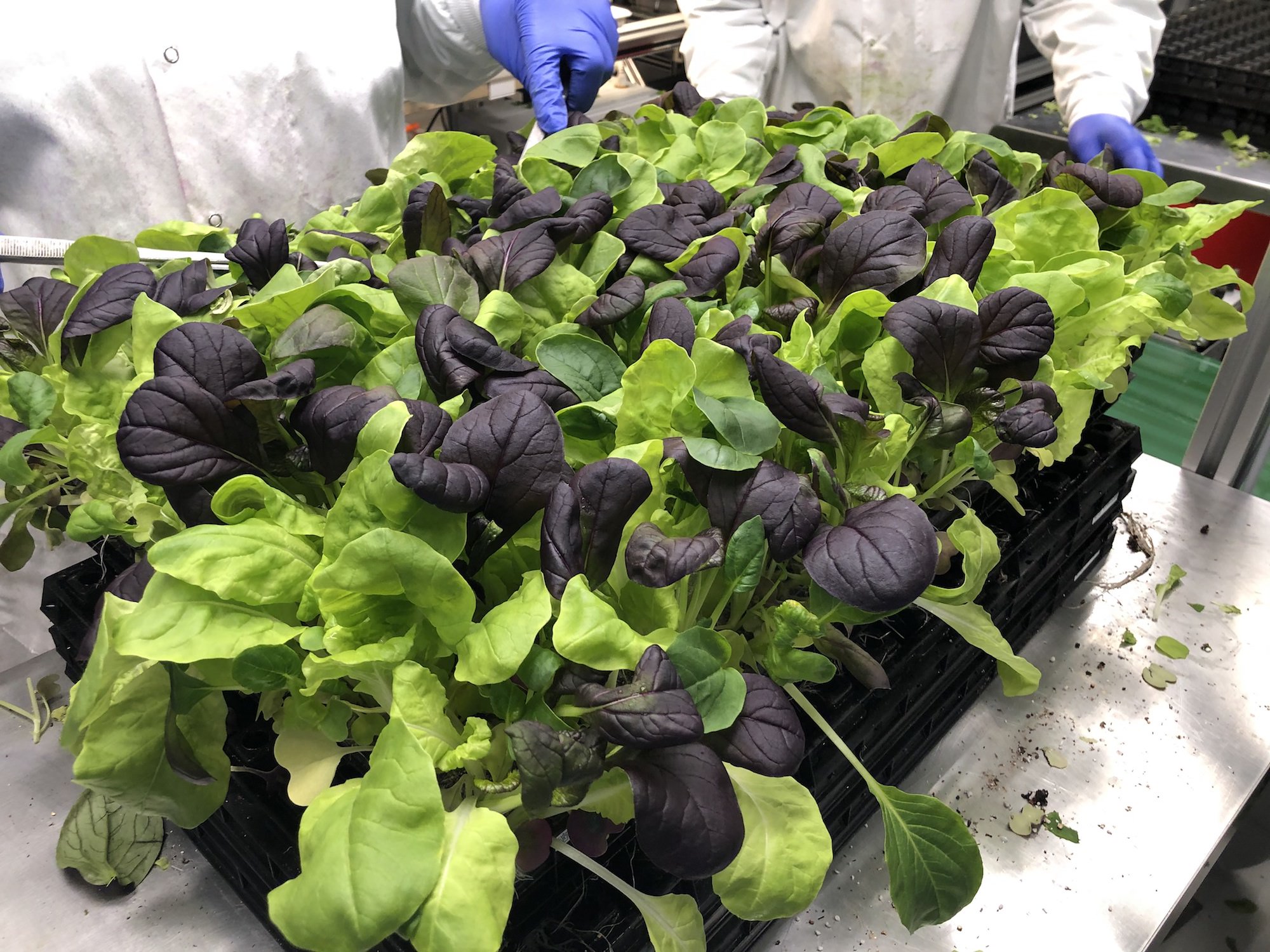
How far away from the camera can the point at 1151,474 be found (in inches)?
37.9

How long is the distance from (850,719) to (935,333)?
0.23 meters

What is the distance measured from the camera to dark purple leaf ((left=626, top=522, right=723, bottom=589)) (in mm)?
374

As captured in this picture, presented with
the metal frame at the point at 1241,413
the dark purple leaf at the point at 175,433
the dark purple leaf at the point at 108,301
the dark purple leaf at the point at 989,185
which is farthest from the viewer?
the metal frame at the point at 1241,413

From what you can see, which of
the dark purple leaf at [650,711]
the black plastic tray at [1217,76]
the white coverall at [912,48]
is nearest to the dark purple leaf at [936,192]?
the dark purple leaf at [650,711]

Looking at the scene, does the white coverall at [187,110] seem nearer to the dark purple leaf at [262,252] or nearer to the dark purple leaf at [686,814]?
the dark purple leaf at [262,252]

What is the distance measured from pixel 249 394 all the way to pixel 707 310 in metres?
0.28

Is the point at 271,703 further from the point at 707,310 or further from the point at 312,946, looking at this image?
the point at 707,310

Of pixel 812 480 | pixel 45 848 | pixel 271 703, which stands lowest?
pixel 45 848

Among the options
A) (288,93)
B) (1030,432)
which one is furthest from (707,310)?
(288,93)

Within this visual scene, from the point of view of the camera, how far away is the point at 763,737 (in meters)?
0.38

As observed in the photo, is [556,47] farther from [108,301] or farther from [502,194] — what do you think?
[108,301]

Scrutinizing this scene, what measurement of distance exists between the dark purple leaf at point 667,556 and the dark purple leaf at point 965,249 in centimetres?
27

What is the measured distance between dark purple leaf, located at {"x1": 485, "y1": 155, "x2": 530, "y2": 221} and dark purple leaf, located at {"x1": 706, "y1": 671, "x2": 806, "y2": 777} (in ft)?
1.35

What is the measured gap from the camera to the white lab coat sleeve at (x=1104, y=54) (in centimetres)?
129
